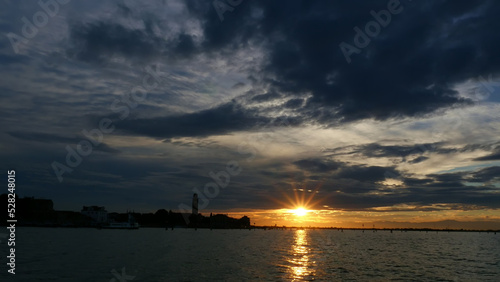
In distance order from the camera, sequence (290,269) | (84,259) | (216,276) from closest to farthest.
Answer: (216,276) < (290,269) < (84,259)

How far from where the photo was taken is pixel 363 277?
→ 185 ft

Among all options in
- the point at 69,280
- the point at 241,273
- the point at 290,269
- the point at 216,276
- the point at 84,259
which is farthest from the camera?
the point at 84,259

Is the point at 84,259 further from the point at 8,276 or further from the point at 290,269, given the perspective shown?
the point at 290,269

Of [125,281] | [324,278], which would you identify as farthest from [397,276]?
[125,281]

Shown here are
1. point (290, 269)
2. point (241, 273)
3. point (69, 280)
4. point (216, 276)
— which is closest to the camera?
point (69, 280)

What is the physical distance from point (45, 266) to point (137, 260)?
52.6 ft

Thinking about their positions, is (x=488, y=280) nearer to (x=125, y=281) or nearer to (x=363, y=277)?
(x=363, y=277)

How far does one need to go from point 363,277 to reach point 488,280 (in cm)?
1884

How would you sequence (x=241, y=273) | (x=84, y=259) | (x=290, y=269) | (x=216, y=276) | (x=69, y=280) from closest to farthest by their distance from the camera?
(x=69, y=280) → (x=216, y=276) → (x=241, y=273) → (x=290, y=269) → (x=84, y=259)

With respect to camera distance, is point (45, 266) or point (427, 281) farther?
point (45, 266)

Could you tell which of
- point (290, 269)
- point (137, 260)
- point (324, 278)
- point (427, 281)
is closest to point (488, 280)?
point (427, 281)

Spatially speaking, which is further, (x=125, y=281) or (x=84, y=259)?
(x=84, y=259)

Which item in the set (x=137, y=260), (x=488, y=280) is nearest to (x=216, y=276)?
(x=137, y=260)

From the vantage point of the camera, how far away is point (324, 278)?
179 feet
